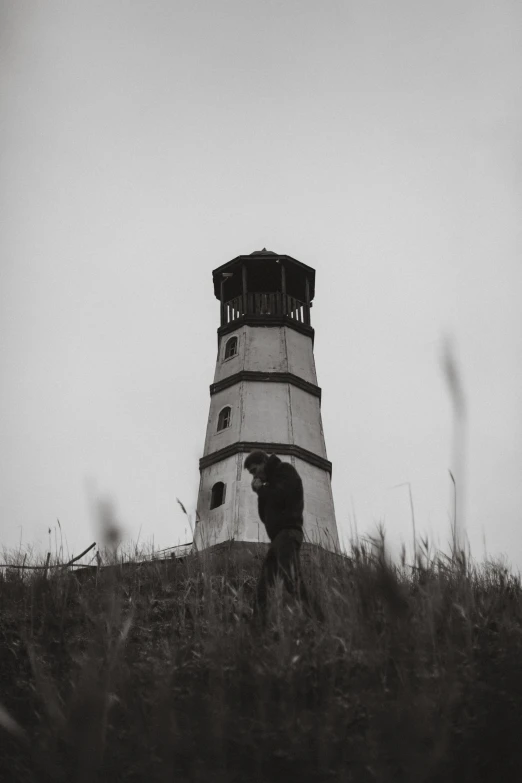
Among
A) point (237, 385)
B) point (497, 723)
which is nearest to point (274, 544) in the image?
point (497, 723)

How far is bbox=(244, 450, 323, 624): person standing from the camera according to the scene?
7781 millimetres

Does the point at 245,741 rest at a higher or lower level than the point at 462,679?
lower

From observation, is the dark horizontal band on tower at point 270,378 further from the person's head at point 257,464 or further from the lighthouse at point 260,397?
the person's head at point 257,464

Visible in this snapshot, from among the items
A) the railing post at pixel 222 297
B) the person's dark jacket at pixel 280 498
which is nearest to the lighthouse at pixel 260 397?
the railing post at pixel 222 297

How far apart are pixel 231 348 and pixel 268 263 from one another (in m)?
4.69

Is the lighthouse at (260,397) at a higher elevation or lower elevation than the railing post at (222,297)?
lower

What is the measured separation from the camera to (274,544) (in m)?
7.97

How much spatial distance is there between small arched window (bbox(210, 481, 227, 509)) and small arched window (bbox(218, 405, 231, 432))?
7.75 feet

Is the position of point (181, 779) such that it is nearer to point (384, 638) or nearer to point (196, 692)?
point (196, 692)

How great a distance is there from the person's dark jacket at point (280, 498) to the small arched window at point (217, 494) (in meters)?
17.5

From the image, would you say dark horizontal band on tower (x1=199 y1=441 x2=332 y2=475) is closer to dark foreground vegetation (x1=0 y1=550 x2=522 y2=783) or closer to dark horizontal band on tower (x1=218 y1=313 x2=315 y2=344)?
dark horizontal band on tower (x1=218 y1=313 x2=315 y2=344)

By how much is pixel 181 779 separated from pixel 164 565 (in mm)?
7118

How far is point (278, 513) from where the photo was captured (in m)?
8.12

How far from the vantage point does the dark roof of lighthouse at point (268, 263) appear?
32.8 m
